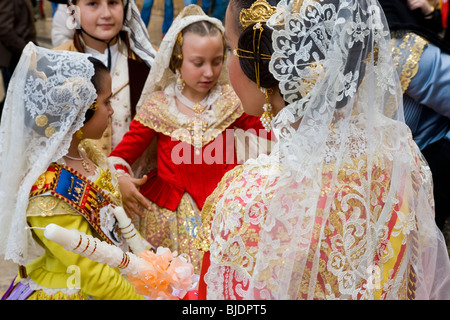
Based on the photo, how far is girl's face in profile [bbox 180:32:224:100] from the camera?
2.67 m

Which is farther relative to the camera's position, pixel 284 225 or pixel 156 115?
pixel 156 115

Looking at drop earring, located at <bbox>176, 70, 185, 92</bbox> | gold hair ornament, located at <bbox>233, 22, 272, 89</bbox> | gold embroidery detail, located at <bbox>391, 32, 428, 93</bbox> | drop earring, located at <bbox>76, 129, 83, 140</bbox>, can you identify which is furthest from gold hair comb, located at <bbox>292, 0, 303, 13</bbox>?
drop earring, located at <bbox>176, 70, 185, 92</bbox>

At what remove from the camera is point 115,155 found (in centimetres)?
281

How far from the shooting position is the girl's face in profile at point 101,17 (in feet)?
9.78

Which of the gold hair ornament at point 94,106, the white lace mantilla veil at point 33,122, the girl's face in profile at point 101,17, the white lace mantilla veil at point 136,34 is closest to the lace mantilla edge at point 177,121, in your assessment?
the white lace mantilla veil at point 136,34

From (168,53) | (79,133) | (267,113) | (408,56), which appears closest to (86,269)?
(79,133)

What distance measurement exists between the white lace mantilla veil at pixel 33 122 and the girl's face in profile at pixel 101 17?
1.02 metres

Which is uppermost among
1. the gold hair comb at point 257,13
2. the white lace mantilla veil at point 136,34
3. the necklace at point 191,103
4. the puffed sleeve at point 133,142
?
the gold hair comb at point 257,13

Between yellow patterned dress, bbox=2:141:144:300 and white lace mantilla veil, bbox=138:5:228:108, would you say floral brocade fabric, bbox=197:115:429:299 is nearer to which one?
yellow patterned dress, bbox=2:141:144:300

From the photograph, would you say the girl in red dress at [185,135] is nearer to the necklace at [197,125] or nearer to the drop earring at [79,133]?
the necklace at [197,125]

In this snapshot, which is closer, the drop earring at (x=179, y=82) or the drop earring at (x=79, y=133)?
the drop earring at (x=79, y=133)

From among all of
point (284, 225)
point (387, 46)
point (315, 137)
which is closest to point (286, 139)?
point (315, 137)

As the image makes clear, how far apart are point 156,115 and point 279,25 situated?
151 centimetres
